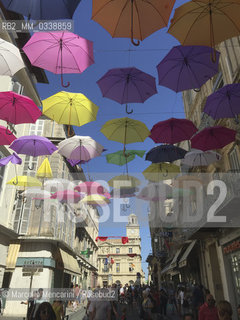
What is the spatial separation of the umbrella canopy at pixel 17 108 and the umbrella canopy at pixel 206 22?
466cm

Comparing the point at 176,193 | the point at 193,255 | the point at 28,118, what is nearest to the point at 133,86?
the point at 28,118

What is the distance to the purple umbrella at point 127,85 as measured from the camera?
7.34m

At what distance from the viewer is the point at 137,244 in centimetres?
8369

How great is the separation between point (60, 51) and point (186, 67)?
3.39 meters

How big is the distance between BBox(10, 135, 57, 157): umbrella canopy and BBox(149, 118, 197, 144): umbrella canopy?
4.07m

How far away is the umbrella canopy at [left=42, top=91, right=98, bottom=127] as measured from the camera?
834 centimetres

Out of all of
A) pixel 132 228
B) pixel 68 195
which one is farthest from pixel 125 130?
pixel 132 228

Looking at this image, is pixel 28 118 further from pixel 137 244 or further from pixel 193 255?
pixel 137 244

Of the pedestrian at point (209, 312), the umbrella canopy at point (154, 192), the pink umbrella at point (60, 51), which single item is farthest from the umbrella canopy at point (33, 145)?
A: the pedestrian at point (209, 312)

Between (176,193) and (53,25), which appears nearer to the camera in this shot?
(53,25)

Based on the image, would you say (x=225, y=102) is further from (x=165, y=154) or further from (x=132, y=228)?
(x=132, y=228)

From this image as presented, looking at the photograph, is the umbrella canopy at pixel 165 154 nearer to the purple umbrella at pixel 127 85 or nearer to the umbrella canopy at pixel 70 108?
the purple umbrella at pixel 127 85

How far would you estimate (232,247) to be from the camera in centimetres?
1161

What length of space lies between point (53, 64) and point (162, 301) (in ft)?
41.6
